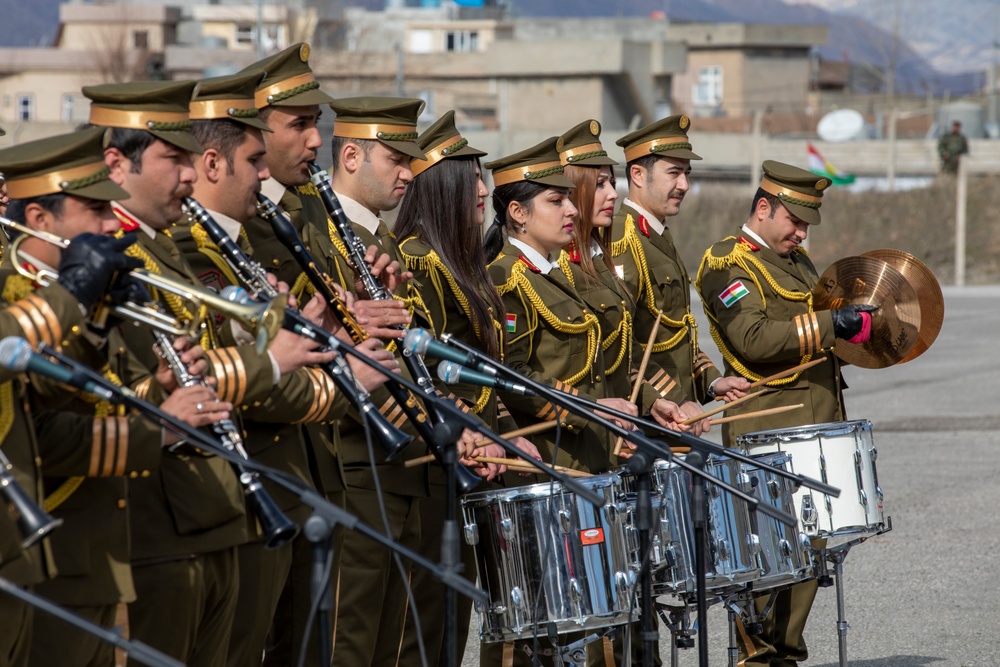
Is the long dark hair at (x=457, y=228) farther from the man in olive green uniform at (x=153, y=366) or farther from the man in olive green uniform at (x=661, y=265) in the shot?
the man in olive green uniform at (x=153, y=366)

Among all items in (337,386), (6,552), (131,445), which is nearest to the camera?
(6,552)

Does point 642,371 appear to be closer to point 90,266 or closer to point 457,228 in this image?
point 457,228

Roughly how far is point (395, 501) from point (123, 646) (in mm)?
2220

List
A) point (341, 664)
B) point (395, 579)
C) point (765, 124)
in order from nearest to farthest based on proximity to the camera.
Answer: point (341, 664), point (395, 579), point (765, 124)

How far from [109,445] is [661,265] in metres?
3.67

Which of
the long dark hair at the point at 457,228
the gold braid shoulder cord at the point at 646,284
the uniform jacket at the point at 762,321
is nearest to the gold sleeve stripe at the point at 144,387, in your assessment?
the long dark hair at the point at 457,228

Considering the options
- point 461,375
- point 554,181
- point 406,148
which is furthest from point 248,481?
point 554,181

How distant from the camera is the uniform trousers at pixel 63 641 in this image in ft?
12.0

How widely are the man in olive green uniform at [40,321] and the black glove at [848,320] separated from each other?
12.4ft

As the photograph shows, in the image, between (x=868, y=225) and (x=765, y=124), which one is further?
(x=765, y=124)

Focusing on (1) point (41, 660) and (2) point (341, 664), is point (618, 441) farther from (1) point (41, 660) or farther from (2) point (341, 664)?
(1) point (41, 660)

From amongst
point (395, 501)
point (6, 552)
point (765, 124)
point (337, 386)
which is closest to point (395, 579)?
point (395, 501)

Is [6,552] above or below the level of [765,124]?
below

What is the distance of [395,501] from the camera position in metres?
4.98
